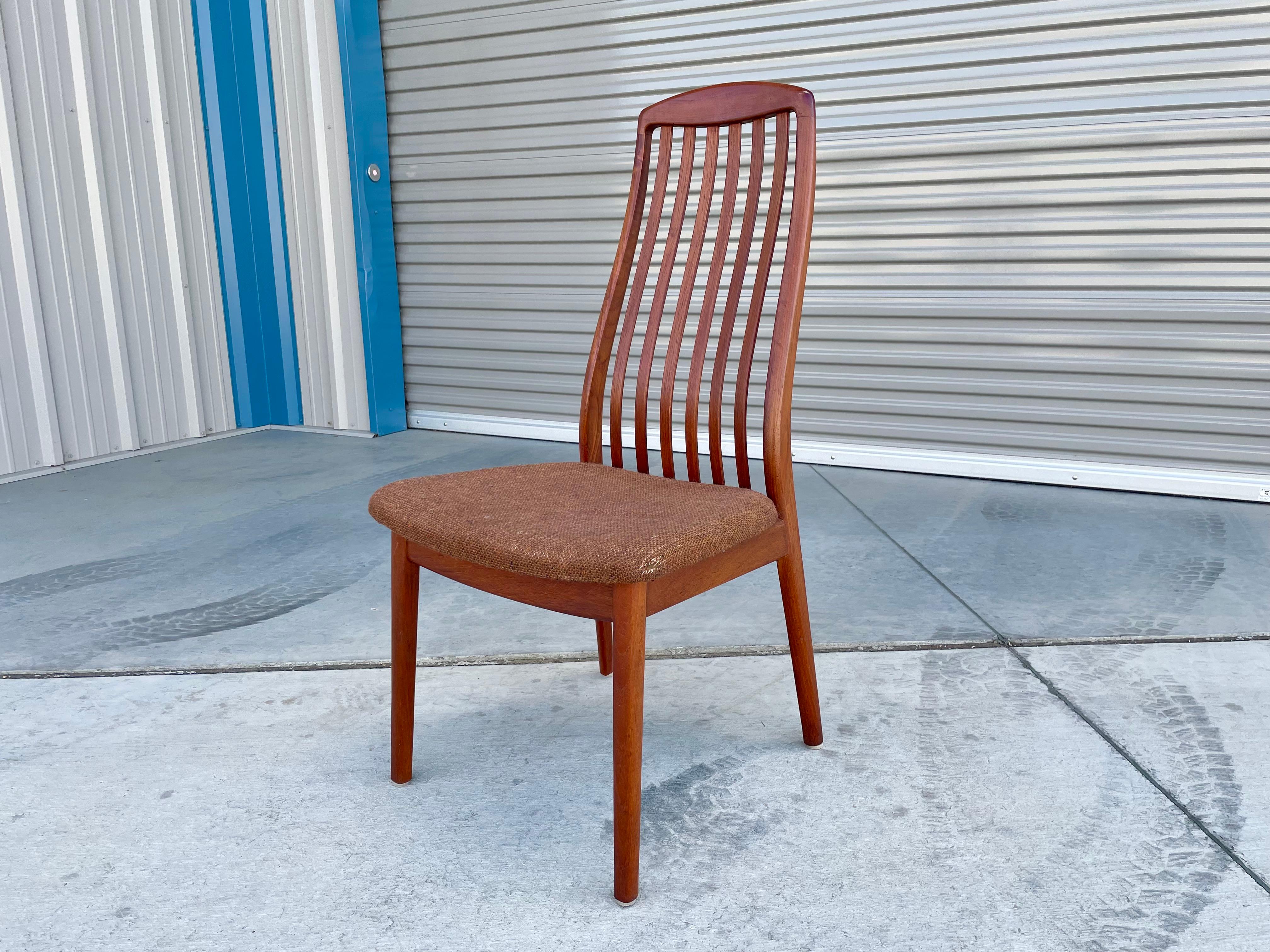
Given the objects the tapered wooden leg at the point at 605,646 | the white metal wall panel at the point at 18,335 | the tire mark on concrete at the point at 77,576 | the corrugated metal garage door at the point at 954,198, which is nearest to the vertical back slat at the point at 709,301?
the tapered wooden leg at the point at 605,646

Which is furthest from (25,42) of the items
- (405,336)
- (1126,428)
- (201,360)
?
(1126,428)

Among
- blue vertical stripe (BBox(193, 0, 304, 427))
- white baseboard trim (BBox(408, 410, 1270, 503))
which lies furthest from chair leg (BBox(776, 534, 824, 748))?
blue vertical stripe (BBox(193, 0, 304, 427))

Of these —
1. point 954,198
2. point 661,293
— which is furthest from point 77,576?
point 954,198

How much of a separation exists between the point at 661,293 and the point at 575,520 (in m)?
0.48

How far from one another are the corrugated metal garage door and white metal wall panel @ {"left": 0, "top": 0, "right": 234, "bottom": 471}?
0.92 m

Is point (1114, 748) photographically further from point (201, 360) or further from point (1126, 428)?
point (201, 360)

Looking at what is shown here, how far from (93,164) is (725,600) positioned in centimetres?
287

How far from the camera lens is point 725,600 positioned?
7.15ft

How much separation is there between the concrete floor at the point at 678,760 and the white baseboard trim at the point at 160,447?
3.59 feet

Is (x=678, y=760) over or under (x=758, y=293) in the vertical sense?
under

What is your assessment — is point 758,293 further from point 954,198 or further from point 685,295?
point 954,198

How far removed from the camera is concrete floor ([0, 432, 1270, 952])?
1.16m

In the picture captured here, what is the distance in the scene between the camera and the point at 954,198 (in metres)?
3.08

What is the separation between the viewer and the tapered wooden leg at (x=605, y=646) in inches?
68.2
